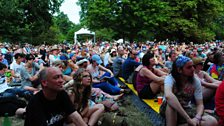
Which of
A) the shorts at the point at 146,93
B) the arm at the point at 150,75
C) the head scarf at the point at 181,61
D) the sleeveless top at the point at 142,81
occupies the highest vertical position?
the head scarf at the point at 181,61

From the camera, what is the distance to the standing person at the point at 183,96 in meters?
4.19

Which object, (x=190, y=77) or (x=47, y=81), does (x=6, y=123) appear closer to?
(x=47, y=81)

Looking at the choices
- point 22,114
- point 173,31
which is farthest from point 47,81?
Answer: point 173,31

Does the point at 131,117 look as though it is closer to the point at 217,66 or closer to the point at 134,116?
the point at 134,116

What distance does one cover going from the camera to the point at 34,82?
7469 mm

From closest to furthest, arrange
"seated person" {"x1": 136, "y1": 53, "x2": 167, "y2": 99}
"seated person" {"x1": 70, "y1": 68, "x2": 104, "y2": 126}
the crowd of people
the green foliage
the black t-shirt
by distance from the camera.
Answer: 1. the black t-shirt
2. the crowd of people
3. "seated person" {"x1": 70, "y1": 68, "x2": 104, "y2": 126}
4. "seated person" {"x1": 136, "y1": 53, "x2": 167, "y2": 99}
5. the green foliage

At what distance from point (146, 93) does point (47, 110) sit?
402 centimetres

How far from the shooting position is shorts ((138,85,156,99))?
6.79m

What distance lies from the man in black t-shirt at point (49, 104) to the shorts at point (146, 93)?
360 centimetres

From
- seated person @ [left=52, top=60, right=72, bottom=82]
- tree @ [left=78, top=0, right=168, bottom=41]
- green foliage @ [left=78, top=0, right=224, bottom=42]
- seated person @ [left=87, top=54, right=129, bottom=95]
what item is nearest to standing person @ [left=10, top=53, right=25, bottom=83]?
seated person @ [left=52, top=60, right=72, bottom=82]

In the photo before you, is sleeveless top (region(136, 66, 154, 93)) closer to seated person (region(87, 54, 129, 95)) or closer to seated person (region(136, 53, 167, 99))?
seated person (region(136, 53, 167, 99))

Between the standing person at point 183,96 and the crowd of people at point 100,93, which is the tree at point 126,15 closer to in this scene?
the crowd of people at point 100,93

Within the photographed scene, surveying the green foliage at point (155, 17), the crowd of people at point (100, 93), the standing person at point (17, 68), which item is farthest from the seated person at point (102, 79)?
the green foliage at point (155, 17)

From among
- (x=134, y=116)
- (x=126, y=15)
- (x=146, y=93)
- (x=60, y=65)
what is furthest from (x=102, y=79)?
(x=126, y=15)
